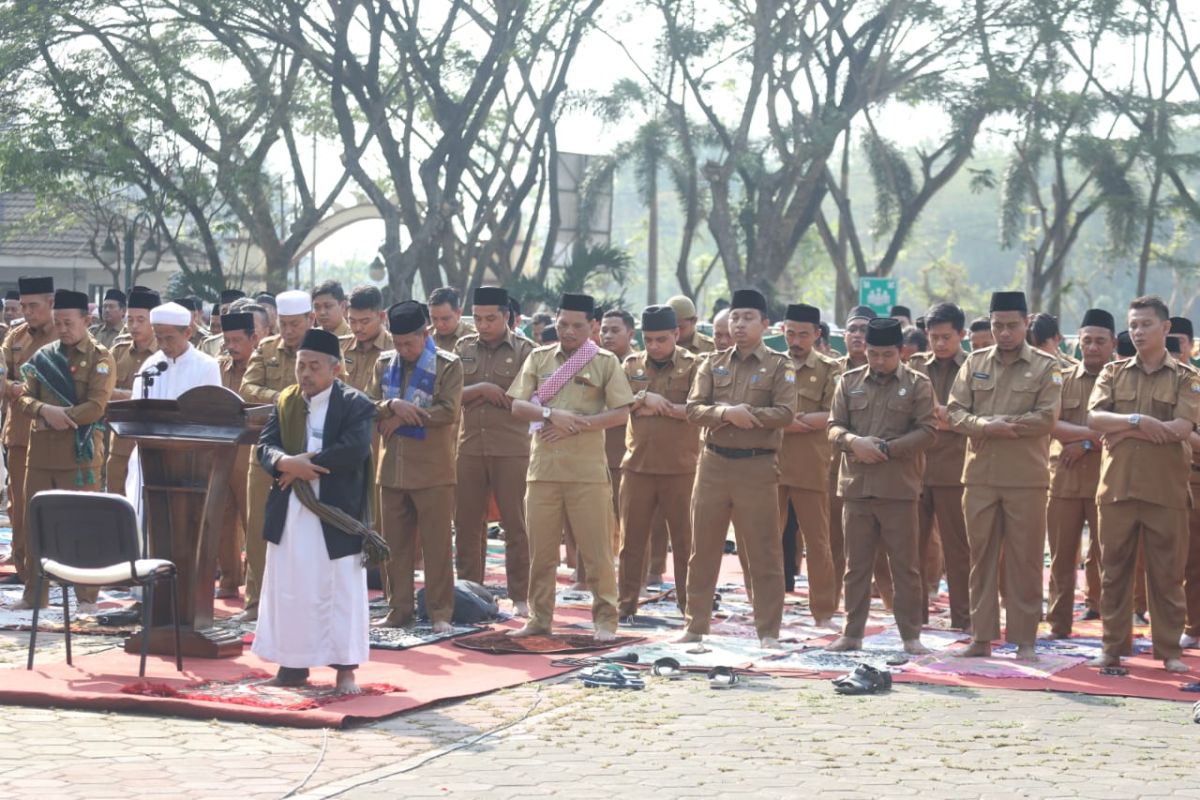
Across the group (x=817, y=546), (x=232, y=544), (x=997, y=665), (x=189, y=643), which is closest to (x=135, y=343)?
(x=232, y=544)

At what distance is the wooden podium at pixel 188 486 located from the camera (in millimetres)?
10164

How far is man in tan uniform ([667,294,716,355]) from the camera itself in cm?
1393

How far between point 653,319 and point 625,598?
1939 millimetres

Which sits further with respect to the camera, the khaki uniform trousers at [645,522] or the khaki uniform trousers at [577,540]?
the khaki uniform trousers at [645,522]

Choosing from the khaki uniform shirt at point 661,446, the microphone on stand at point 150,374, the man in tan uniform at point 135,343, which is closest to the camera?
the microphone on stand at point 150,374

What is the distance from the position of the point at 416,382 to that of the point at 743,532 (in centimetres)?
228

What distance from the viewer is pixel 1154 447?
10469 mm

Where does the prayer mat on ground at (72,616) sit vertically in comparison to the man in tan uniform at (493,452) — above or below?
below

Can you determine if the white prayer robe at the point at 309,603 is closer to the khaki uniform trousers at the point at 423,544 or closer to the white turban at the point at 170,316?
the khaki uniform trousers at the point at 423,544

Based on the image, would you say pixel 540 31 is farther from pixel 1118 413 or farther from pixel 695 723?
pixel 695 723

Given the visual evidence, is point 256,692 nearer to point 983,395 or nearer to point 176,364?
point 176,364

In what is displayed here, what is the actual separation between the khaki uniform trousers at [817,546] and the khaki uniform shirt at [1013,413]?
156 cm

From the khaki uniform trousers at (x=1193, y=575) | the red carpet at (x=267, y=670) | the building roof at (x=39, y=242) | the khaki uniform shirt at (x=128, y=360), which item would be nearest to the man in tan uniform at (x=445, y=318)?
the khaki uniform shirt at (x=128, y=360)

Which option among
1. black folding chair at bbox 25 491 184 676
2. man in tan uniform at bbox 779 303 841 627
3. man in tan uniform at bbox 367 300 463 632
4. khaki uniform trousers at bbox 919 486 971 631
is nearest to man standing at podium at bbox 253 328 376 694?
black folding chair at bbox 25 491 184 676
